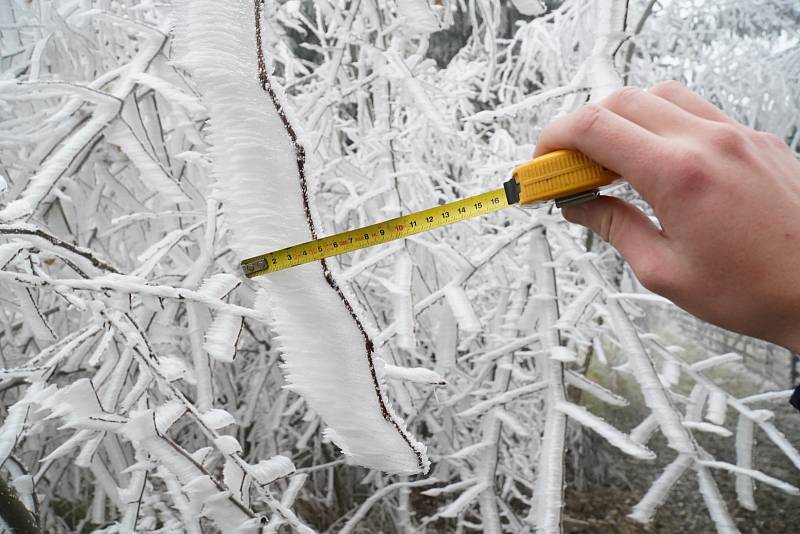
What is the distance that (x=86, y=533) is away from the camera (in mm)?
2303

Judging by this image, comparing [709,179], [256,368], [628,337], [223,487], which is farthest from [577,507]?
[709,179]

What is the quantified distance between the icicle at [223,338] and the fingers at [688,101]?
0.82m

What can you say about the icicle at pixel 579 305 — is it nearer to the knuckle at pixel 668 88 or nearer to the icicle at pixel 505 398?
the icicle at pixel 505 398

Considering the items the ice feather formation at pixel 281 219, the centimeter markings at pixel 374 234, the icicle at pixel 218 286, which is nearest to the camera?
the ice feather formation at pixel 281 219

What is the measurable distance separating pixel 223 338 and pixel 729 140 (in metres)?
Answer: 0.83

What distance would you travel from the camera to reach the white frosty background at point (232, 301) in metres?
1.00

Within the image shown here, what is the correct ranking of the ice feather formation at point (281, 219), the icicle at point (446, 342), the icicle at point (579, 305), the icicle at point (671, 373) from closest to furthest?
the ice feather formation at point (281, 219)
the icicle at point (579, 305)
the icicle at point (671, 373)
the icicle at point (446, 342)

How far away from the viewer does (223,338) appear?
3.00 feet

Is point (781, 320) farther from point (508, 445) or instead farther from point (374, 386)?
point (508, 445)

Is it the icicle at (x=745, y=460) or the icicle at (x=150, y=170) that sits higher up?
the icicle at (x=150, y=170)

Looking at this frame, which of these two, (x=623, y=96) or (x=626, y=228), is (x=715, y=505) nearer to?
(x=626, y=228)


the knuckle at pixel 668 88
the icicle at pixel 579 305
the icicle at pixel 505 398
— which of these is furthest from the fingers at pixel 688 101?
the icicle at pixel 505 398

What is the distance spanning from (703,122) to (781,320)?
0.99 feet

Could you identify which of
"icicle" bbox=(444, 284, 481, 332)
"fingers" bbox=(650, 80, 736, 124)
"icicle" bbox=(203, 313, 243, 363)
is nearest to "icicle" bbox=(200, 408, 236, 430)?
"icicle" bbox=(203, 313, 243, 363)
